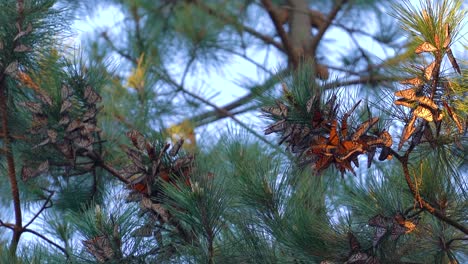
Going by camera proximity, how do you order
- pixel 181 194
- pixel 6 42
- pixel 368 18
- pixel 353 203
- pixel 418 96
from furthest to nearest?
pixel 368 18
pixel 6 42
pixel 353 203
pixel 181 194
pixel 418 96

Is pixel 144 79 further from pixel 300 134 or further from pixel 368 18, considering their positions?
pixel 300 134

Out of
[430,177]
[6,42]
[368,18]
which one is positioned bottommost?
[430,177]

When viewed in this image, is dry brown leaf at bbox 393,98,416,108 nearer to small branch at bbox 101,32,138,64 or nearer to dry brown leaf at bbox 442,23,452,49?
dry brown leaf at bbox 442,23,452,49

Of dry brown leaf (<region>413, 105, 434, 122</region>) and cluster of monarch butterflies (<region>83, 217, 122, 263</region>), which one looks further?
cluster of monarch butterflies (<region>83, 217, 122, 263</region>)

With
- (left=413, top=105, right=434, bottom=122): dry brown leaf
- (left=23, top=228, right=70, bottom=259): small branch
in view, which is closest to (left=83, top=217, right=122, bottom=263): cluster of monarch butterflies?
(left=23, top=228, right=70, bottom=259): small branch

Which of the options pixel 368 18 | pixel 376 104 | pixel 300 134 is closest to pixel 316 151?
pixel 300 134

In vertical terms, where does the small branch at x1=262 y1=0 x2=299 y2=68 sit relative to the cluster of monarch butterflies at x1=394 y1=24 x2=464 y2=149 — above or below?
above

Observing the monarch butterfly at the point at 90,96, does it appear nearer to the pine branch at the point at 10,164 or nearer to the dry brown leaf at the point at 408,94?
the pine branch at the point at 10,164

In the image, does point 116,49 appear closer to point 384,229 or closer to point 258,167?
point 258,167
